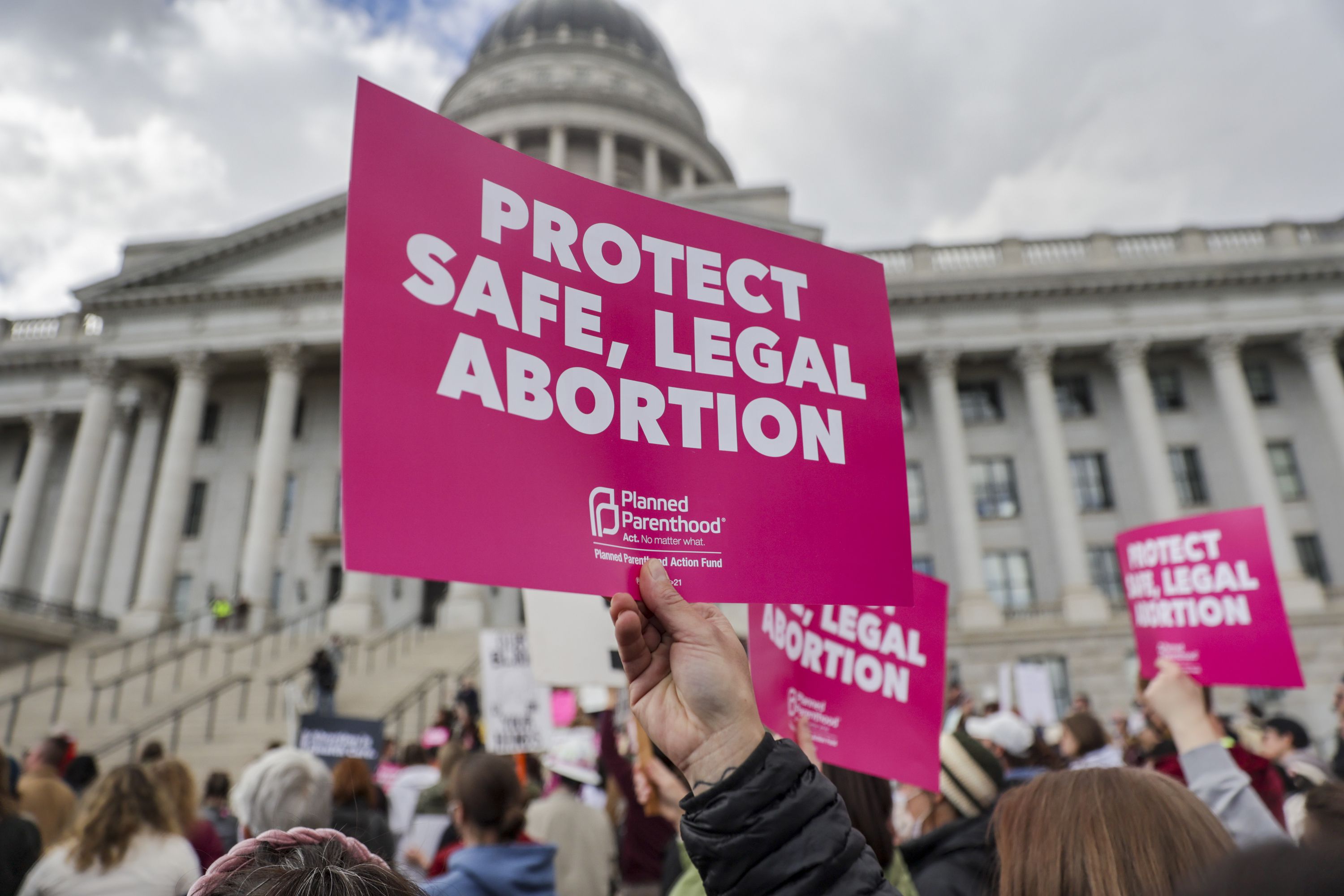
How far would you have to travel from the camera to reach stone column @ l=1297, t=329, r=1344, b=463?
101 ft

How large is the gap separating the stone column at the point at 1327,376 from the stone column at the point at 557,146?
121 ft

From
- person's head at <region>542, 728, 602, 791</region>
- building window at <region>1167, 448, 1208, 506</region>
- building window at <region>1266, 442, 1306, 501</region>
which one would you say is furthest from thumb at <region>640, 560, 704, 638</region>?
building window at <region>1266, 442, 1306, 501</region>

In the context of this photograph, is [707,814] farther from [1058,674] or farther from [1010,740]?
[1058,674]

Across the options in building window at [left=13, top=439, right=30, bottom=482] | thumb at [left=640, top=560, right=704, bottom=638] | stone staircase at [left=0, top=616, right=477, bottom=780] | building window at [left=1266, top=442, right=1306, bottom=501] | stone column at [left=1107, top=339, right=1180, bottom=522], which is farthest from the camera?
building window at [left=13, top=439, right=30, bottom=482]

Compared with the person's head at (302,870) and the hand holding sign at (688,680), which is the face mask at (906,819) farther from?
the person's head at (302,870)

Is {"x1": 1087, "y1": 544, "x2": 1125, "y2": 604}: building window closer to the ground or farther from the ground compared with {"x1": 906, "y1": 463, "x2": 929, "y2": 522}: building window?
closer to the ground

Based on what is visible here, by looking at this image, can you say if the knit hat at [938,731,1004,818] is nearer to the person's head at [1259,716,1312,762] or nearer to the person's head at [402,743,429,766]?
the person's head at [1259,716,1312,762]

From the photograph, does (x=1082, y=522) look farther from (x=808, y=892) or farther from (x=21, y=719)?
(x=808, y=892)

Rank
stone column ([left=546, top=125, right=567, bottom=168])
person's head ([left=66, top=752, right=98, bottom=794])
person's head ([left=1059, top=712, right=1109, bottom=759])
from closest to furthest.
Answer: person's head ([left=1059, top=712, right=1109, bottom=759]) → person's head ([left=66, top=752, right=98, bottom=794]) → stone column ([left=546, top=125, right=567, bottom=168])

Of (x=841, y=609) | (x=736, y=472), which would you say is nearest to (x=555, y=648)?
(x=841, y=609)

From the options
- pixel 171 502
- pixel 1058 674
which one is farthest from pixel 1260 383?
pixel 171 502

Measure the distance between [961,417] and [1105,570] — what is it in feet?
25.0

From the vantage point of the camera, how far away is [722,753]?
1534 mm

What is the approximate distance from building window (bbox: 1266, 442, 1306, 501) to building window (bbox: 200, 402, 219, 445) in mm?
41054
